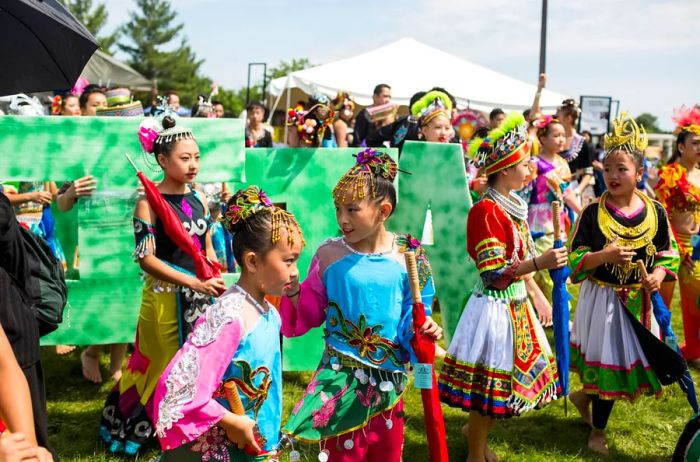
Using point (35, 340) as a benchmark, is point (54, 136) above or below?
above

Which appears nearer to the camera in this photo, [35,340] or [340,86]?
[35,340]

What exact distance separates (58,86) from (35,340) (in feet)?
3.91

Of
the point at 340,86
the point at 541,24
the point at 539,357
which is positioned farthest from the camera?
the point at 340,86

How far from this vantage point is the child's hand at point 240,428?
243cm

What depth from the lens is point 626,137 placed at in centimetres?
451

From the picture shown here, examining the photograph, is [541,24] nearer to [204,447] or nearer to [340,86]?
[340,86]

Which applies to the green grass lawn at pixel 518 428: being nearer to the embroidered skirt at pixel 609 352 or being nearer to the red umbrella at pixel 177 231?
the embroidered skirt at pixel 609 352

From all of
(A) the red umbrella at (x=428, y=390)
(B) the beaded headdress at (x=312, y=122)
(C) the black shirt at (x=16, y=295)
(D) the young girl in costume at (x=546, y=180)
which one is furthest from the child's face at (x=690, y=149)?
(C) the black shirt at (x=16, y=295)

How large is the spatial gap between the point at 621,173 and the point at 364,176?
2.05 m

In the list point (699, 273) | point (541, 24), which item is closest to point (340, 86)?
point (541, 24)

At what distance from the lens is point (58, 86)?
3.04 m

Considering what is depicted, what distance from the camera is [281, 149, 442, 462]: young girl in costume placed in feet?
10.6

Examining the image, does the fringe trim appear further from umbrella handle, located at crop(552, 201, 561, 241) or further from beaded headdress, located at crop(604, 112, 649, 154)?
beaded headdress, located at crop(604, 112, 649, 154)

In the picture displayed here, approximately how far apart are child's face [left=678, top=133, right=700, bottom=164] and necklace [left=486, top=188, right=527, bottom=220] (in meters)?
2.99
